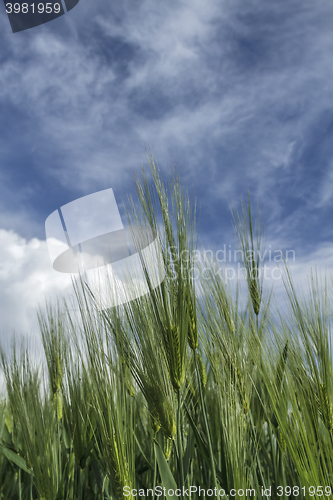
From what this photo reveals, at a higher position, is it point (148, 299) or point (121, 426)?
point (148, 299)

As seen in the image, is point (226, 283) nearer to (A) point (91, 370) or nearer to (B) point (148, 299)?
(B) point (148, 299)

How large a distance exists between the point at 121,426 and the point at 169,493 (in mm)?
239

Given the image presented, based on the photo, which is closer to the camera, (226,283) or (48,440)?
(48,440)

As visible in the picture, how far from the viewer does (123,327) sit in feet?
3.53

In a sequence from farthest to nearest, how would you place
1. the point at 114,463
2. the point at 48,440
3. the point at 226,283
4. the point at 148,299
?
the point at 226,283 < the point at 48,440 < the point at 148,299 < the point at 114,463

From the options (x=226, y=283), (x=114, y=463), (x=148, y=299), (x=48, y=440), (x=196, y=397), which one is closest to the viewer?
(x=114, y=463)

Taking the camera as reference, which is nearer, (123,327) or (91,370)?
(91,370)

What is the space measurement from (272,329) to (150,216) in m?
0.62

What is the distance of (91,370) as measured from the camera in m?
0.94

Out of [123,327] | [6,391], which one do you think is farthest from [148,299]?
[6,391]

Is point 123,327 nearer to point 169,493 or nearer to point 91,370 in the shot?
point 91,370

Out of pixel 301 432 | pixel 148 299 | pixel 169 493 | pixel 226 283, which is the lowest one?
pixel 169 493

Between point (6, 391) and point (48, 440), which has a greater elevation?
A: point (6, 391)

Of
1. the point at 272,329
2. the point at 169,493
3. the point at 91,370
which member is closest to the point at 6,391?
the point at 91,370
